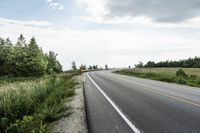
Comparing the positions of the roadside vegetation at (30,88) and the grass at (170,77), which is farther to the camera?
the grass at (170,77)

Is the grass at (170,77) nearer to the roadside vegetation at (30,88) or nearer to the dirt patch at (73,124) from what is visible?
the roadside vegetation at (30,88)

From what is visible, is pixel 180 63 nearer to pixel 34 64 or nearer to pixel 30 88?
pixel 34 64

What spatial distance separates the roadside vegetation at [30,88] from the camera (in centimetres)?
930

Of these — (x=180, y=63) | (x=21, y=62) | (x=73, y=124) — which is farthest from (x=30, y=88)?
(x=180, y=63)

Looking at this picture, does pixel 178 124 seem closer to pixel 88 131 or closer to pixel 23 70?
pixel 88 131

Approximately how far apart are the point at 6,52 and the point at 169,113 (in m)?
86.6

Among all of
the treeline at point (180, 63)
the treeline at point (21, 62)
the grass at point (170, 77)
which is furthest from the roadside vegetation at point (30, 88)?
the treeline at point (180, 63)

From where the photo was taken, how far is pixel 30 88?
16156mm

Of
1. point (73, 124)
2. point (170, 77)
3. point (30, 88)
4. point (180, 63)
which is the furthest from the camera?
point (180, 63)

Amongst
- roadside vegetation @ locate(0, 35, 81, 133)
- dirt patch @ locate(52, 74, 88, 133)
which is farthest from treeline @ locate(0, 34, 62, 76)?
dirt patch @ locate(52, 74, 88, 133)

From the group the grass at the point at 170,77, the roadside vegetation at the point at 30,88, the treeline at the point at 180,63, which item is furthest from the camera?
the treeline at the point at 180,63

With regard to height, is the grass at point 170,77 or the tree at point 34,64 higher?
the tree at point 34,64

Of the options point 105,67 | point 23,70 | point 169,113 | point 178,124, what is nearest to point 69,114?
point 169,113

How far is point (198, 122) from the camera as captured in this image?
8469 millimetres
